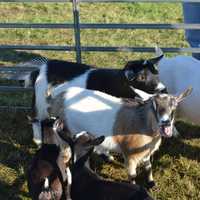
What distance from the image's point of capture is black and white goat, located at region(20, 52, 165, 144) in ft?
20.9

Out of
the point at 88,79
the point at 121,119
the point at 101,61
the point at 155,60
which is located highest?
the point at 155,60

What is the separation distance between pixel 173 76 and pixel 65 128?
1.58m

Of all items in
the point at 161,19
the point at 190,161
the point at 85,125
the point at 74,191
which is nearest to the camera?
the point at 74,191

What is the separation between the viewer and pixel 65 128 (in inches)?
237

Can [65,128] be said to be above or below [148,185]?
above

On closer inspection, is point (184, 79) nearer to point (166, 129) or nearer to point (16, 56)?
point (166, 129)

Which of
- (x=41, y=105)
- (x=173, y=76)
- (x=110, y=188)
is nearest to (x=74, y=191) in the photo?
(x=110, y=188)

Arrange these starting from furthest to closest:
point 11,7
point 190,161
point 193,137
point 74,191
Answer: point 11,7
point 193,137
point 190,161
point 74,191

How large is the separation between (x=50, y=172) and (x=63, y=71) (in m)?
1.78

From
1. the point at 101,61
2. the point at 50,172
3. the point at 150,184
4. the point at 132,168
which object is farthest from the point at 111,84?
the point at 101,61

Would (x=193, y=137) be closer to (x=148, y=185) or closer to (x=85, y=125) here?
(x=148, y=185)

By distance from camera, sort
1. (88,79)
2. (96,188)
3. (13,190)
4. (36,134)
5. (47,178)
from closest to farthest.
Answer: (96,188)
(47,178)
(13,190)
(88,79)
(36,134)

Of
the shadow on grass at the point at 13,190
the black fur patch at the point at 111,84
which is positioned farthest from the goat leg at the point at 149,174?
the shadow on grass at the point at 13,190

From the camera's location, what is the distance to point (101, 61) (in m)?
9.60
